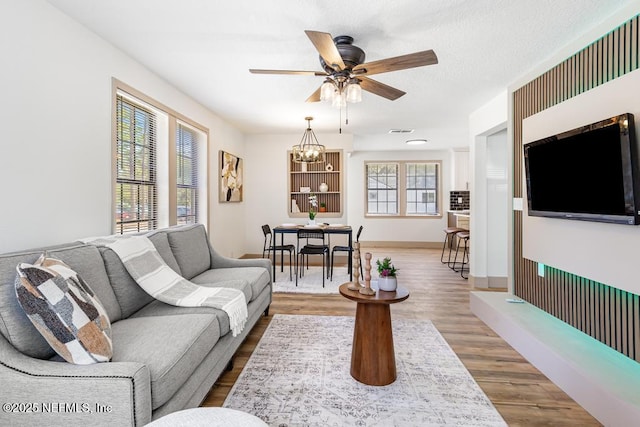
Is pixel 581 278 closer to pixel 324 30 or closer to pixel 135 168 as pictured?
pixel 324 30

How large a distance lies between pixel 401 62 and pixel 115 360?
94.1 inches

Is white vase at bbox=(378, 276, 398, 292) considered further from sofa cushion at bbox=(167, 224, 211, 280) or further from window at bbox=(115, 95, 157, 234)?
window at bbox=(115, 95, 157, 234)

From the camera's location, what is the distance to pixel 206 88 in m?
3.71

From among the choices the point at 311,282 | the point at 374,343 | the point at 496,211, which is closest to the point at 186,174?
the point at 311,282

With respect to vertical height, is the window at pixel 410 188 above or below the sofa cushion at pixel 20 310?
above

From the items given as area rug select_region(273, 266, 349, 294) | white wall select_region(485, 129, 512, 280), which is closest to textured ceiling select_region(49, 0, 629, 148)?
white wall select_region(485, 129, 512, 280)

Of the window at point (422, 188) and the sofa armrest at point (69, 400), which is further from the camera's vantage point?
the window at point (422, 188)

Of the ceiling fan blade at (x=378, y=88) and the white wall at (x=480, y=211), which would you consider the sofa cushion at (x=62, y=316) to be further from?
the white wall at (x=480, y=211)

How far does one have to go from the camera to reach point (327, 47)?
1.99m

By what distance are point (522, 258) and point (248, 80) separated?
351cm

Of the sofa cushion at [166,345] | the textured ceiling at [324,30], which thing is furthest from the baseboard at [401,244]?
the sofa cushion at [166,345]

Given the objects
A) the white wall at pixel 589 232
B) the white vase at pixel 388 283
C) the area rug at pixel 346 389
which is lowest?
the area rug at pixel 346 389

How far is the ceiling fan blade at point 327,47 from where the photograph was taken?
1.84 meters

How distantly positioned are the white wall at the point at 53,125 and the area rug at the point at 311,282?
242 centimetres
